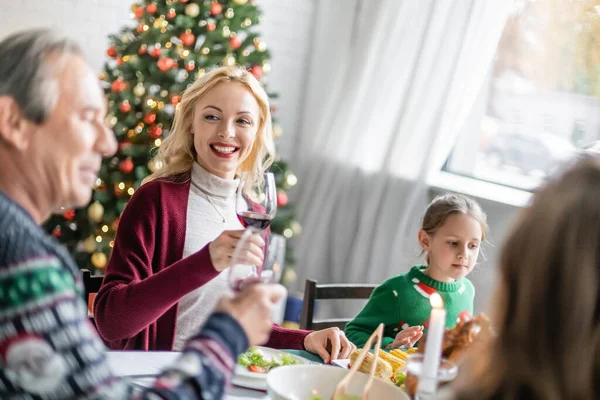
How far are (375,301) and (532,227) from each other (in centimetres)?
160

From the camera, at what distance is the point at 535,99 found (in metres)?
4.12

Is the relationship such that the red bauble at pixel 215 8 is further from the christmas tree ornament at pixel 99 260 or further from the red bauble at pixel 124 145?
the christmas tree ornament at pixel 99 260

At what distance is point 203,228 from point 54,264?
3.96 ft

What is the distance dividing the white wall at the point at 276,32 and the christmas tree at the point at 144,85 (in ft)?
1.25

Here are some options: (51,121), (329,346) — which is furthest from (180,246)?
(51,121)

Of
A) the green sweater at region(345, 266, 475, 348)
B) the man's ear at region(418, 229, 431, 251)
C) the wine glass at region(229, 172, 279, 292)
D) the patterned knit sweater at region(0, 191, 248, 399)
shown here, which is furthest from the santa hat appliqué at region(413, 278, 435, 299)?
the patterned knit sweater at region(0, 191, 248, 399)

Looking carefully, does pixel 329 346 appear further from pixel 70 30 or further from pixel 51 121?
pixel 70 30

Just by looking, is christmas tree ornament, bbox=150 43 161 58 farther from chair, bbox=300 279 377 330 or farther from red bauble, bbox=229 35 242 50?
chair, bbox=300 279 377 330

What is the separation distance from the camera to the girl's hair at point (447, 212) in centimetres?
254

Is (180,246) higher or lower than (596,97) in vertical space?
lower

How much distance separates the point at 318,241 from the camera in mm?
4711

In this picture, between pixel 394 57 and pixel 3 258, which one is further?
pixel 394 57

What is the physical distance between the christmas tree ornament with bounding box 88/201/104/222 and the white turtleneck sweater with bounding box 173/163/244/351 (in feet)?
5.29

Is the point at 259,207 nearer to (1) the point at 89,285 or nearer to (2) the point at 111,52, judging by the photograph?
(1) the point at 89,285
